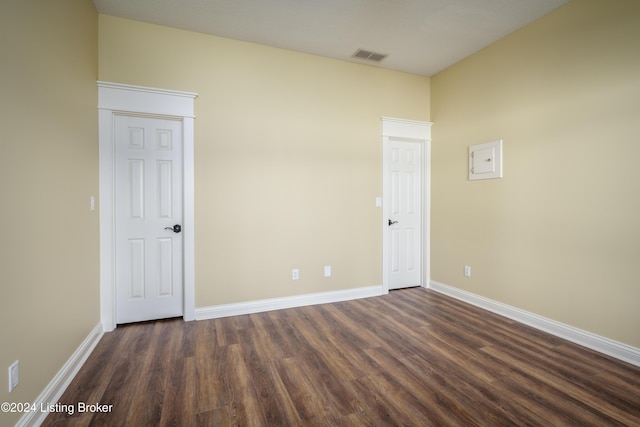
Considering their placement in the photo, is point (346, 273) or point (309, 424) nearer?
point (309, 424)

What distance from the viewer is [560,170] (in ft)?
8.48

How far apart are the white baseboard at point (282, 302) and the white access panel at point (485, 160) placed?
6.15ft

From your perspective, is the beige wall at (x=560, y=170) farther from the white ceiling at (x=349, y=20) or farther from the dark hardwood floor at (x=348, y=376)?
the dark hardwood floor at (x=348, y=376)

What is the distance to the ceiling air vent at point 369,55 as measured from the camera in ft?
10.9

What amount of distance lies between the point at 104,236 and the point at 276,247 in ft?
5.40

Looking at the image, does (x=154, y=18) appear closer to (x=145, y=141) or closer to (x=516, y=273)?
(x=145, y=141)

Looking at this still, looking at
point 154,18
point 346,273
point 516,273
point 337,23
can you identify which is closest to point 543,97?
point 516,273

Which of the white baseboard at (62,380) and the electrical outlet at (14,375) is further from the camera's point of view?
the white baseboard at (62,380)

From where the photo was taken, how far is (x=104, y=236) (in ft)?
8.66

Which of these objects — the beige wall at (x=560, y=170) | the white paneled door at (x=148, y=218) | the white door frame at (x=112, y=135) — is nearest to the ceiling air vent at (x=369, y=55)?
the beige wall at (x=560, y=170)

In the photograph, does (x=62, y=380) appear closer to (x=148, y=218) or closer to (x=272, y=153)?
(x=148, y=218)

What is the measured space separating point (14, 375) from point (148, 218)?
1680 mm

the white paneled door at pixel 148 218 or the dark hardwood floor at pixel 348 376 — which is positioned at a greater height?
the white paneled door at pixel 148 218

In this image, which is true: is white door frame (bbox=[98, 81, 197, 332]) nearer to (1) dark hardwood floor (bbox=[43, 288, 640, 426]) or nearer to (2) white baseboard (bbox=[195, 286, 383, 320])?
(1) dark hardwood floor (bbox=[43, 288, 640, 426])
